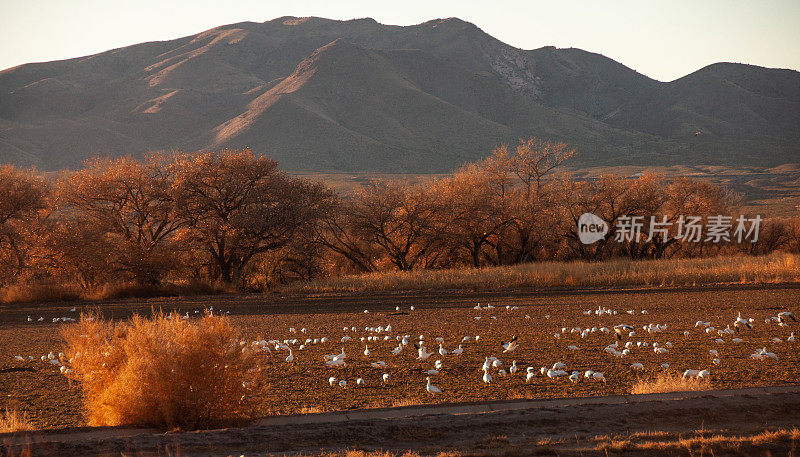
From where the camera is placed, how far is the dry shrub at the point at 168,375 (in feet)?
30.6

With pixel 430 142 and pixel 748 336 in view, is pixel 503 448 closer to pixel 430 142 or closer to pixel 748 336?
pixel 748 336

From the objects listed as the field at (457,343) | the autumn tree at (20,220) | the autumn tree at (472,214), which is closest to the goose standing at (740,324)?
the field at (457,343)

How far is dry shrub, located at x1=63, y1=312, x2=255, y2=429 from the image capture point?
9328 millimetres

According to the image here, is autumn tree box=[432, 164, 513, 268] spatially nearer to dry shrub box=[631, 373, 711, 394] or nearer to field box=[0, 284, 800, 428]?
field box=[0, 284, 800, 428]

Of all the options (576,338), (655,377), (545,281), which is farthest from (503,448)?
(545,281)

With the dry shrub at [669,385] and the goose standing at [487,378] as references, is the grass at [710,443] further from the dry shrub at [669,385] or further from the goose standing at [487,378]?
the goose standing at [487,378]

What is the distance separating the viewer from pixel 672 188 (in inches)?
1955

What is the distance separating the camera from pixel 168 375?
9.33 metres

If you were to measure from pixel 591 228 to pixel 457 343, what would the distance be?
3040cm

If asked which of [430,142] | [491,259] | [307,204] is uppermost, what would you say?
[430,142]

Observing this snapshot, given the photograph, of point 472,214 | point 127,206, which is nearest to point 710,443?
point 472,214

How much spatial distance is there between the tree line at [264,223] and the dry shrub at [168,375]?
25518mm

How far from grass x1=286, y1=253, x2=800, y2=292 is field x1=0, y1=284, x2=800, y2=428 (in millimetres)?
2786

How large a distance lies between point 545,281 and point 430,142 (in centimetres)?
12100
